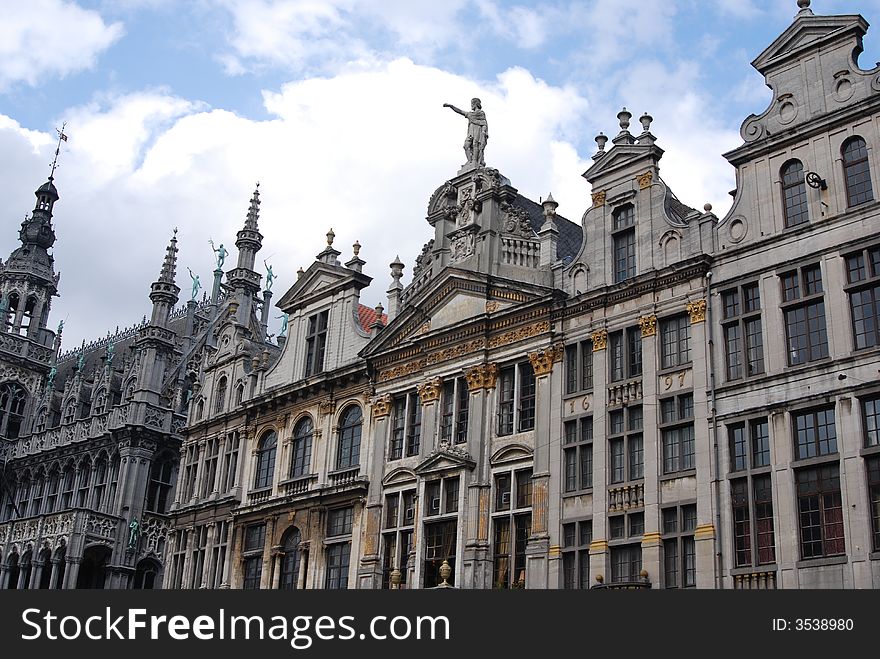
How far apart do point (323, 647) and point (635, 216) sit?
17543 mm

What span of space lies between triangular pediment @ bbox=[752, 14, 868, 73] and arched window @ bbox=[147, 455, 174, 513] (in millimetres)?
33664

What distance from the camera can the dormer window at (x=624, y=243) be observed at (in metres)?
33.8

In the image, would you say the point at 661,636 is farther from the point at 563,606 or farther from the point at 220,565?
the point at 220,565

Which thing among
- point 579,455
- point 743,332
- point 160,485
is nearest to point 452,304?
point 579,455

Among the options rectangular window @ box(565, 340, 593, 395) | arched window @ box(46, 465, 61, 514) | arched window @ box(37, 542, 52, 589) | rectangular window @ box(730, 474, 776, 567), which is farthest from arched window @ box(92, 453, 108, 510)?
rectangular window @ box(730, 474, 776, 567)

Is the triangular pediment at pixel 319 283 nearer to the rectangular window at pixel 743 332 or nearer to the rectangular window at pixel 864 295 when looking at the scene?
the rectangular window at pixel 743 332

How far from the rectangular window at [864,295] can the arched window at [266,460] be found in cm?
2301

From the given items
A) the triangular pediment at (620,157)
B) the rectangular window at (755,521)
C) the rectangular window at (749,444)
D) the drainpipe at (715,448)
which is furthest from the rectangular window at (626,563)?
the triangular pediment at (620,157)

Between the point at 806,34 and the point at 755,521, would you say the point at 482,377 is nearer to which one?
the point at 755,521

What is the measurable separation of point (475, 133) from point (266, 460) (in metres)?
14.6

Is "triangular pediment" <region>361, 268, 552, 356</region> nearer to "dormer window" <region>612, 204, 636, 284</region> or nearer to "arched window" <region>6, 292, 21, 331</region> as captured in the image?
"dormer window" <region>612, 204, 636, 284</region>

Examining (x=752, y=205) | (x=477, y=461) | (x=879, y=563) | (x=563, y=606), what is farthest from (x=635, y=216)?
(x=563, y=606)

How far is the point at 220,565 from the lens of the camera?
43.9 m

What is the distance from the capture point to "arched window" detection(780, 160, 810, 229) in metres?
30.3
